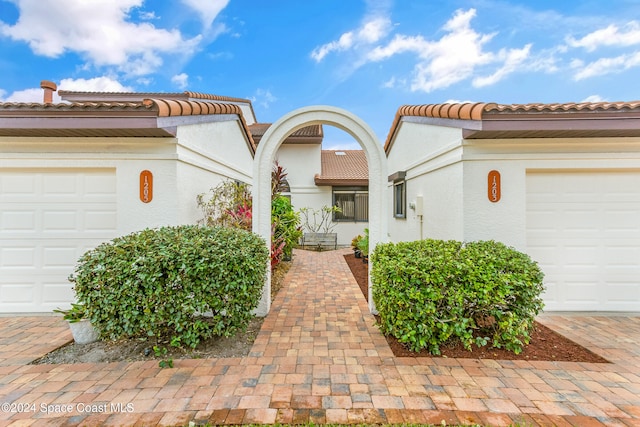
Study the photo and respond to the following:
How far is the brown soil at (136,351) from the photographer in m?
4.47

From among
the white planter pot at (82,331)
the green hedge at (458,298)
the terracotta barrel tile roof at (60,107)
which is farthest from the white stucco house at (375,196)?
the white planter pot at (82,331)

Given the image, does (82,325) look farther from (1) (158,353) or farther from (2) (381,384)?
(2) (381,384)

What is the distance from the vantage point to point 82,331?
4879 millimetres

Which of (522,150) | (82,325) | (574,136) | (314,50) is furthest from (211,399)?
(314,50)

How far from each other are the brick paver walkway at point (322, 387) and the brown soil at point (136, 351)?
18 centimetres

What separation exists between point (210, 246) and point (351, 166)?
14.5 metres

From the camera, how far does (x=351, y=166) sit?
1817 centimetres

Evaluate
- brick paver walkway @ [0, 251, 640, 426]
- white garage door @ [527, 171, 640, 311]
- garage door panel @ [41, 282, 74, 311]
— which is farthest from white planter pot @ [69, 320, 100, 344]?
white garage door @ [527, 171, 640, 311]

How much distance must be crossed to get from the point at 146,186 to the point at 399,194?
27.6ft

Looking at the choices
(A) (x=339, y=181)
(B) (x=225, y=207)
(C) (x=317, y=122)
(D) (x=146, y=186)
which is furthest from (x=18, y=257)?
(A) (x=339, y=181)

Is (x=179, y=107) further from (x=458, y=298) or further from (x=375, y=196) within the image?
(x=458, y=298)

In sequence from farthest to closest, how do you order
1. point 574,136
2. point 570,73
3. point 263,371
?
point 570,73 < point 574,136 < point 263,371

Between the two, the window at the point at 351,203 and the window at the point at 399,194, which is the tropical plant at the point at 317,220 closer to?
the window at the point at 351,203

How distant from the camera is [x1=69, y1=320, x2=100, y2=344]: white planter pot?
4.86 meters
